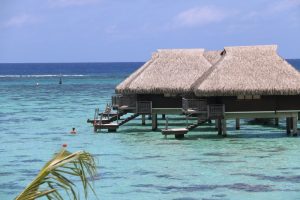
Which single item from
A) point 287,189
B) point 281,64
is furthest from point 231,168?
point 281,64

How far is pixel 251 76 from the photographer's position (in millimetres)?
32219

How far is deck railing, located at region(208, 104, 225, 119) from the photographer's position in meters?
31.6

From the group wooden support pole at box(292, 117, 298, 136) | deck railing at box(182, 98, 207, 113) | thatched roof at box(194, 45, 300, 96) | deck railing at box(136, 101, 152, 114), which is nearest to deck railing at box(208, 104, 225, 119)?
deck railing at box(182, 98, 207, 113)

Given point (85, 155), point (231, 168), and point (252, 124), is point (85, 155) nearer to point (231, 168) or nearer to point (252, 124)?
point (231, 168)

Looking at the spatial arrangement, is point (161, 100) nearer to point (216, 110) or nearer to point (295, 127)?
point (216, 110)

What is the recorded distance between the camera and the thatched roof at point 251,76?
31.5 m

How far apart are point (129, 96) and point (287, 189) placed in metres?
18.7

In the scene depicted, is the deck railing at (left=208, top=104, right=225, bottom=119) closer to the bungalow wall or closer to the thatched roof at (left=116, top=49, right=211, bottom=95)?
the thatched roof at (left=116, top=49, right=211, bottom=95)

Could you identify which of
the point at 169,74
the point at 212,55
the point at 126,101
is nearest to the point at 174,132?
the point at 126,101

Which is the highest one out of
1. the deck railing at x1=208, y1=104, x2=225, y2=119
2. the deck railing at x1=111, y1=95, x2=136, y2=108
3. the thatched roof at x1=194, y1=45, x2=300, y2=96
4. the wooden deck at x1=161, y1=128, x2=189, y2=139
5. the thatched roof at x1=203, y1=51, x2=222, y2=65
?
the thatched roof at x1=203, y1=51, x2=222, y2=65

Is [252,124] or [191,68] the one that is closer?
[191,68]

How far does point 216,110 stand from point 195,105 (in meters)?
1.03

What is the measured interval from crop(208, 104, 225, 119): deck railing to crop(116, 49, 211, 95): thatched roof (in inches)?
Result: 159

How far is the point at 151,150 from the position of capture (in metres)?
29.1
